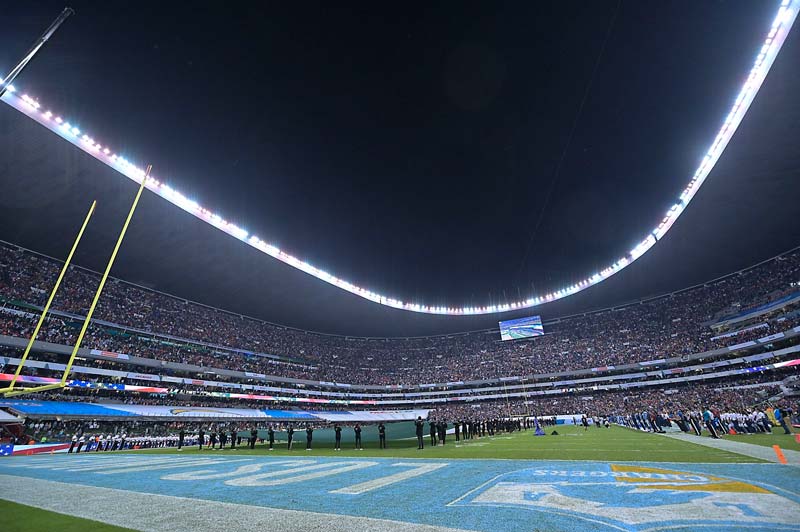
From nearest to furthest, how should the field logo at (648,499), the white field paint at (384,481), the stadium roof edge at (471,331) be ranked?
the field logo at (648,499) < the white field paint at (384,481) < the stadium roof edge at (471,331)

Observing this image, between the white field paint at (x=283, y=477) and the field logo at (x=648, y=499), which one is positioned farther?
the white field paint at (x=283, y=477)

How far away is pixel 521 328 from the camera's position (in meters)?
68.8

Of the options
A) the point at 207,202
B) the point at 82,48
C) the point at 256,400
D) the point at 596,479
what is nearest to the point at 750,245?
the point at 596,479

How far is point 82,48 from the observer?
58.6 ft

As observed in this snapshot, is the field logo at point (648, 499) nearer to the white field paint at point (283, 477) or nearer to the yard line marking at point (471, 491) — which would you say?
the yard line marking at point (471, 491)

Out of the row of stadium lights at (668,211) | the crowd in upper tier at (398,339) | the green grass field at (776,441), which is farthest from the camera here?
the crowd in upper tier at (398,339)

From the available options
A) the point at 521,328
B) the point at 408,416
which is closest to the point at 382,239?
the point at 408,416

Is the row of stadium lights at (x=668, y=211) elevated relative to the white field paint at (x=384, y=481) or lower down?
elevated

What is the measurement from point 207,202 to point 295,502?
3262 cm

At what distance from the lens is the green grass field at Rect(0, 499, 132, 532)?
14.1ft

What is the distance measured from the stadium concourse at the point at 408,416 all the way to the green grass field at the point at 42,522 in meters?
0.29

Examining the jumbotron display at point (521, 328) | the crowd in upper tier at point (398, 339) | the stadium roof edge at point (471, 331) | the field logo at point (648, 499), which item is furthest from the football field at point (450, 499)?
the jumbotron display at point (521, 328)

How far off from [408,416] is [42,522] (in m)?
61.3

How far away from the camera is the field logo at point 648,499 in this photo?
3744 millimetres
